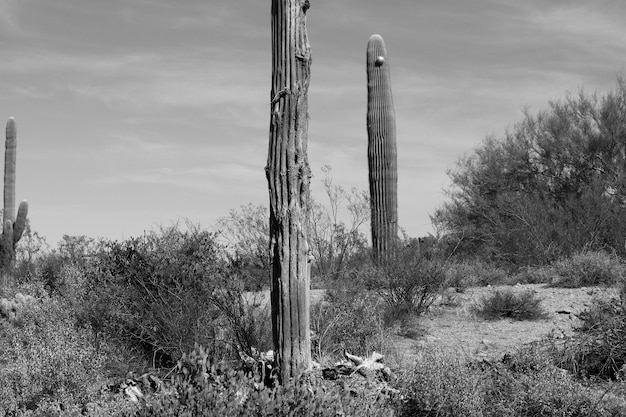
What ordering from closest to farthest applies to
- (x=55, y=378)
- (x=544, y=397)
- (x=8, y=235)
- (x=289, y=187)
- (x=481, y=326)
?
(x=544, y=397), (x=289, y=187), (x=55, y=378), (x=481, y=326), (x=8, y=235)

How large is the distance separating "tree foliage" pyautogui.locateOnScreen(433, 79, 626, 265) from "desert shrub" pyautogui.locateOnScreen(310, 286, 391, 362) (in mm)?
10837

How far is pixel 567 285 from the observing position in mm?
13609

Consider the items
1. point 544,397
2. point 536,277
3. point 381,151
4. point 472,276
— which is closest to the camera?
point 544,397

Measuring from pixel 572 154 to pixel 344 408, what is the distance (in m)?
18.8

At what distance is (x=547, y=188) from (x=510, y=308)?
40.2 ft

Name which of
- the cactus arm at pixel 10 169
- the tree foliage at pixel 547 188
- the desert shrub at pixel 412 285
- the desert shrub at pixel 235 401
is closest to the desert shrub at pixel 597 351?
the desert shrub at pixel 235 401

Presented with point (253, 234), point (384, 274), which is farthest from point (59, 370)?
point (253, 234)

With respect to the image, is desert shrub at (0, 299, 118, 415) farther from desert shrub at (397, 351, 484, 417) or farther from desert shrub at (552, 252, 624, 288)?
desert shrub at (552, 252, 624, 288)

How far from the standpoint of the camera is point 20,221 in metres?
20.0

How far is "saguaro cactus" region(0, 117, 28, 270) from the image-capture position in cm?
1978

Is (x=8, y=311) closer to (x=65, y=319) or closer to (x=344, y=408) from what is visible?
(x=65, y=319)

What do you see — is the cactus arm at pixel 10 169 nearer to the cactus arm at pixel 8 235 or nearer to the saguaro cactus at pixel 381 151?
the cactus arm at pixel 8 235

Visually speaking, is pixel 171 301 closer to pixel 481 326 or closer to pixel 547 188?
pixel 481 326

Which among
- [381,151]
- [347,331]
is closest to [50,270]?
[381,151]
